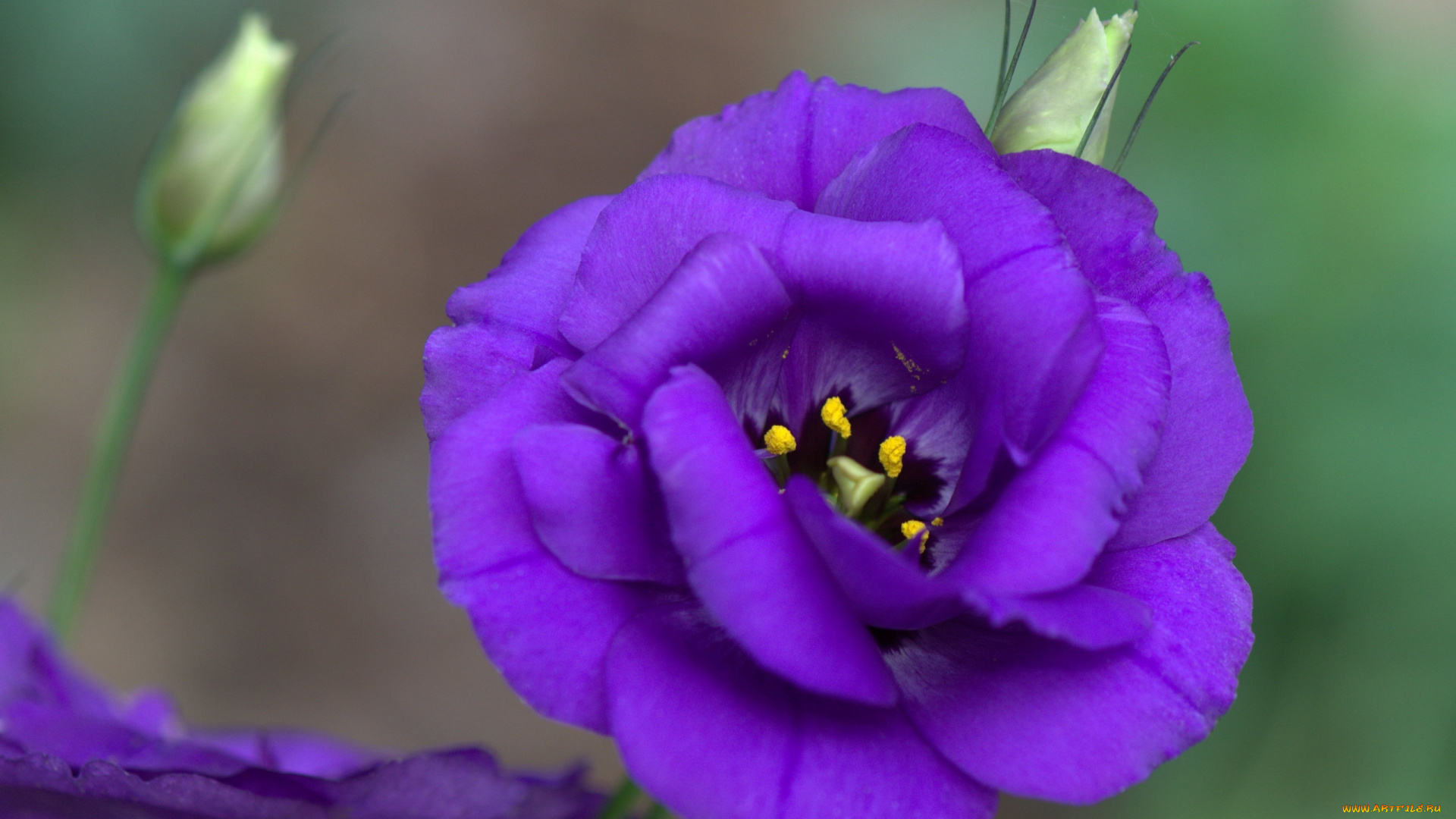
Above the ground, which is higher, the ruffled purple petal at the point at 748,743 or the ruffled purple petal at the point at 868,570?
the ruffled purple petal at the point at 868,570

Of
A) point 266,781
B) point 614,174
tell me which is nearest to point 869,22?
point 614,174

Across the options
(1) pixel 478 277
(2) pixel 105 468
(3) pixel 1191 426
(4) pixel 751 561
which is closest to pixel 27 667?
(2) pixel 105 468

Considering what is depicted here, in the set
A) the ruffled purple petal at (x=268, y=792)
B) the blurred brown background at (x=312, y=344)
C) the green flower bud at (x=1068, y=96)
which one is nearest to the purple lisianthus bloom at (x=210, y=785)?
the ruffled purple petal at (x=268, y=792)

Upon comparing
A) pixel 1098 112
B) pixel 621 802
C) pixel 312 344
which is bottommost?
pixel 312 344

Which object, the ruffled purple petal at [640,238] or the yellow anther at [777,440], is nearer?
the ruffled purple petal at [640,238]

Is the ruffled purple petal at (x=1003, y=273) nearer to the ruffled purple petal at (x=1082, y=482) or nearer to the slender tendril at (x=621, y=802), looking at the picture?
the ruffled purple petal at (x=1082, y=482)

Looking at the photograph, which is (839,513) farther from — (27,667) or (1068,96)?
(27,667)
